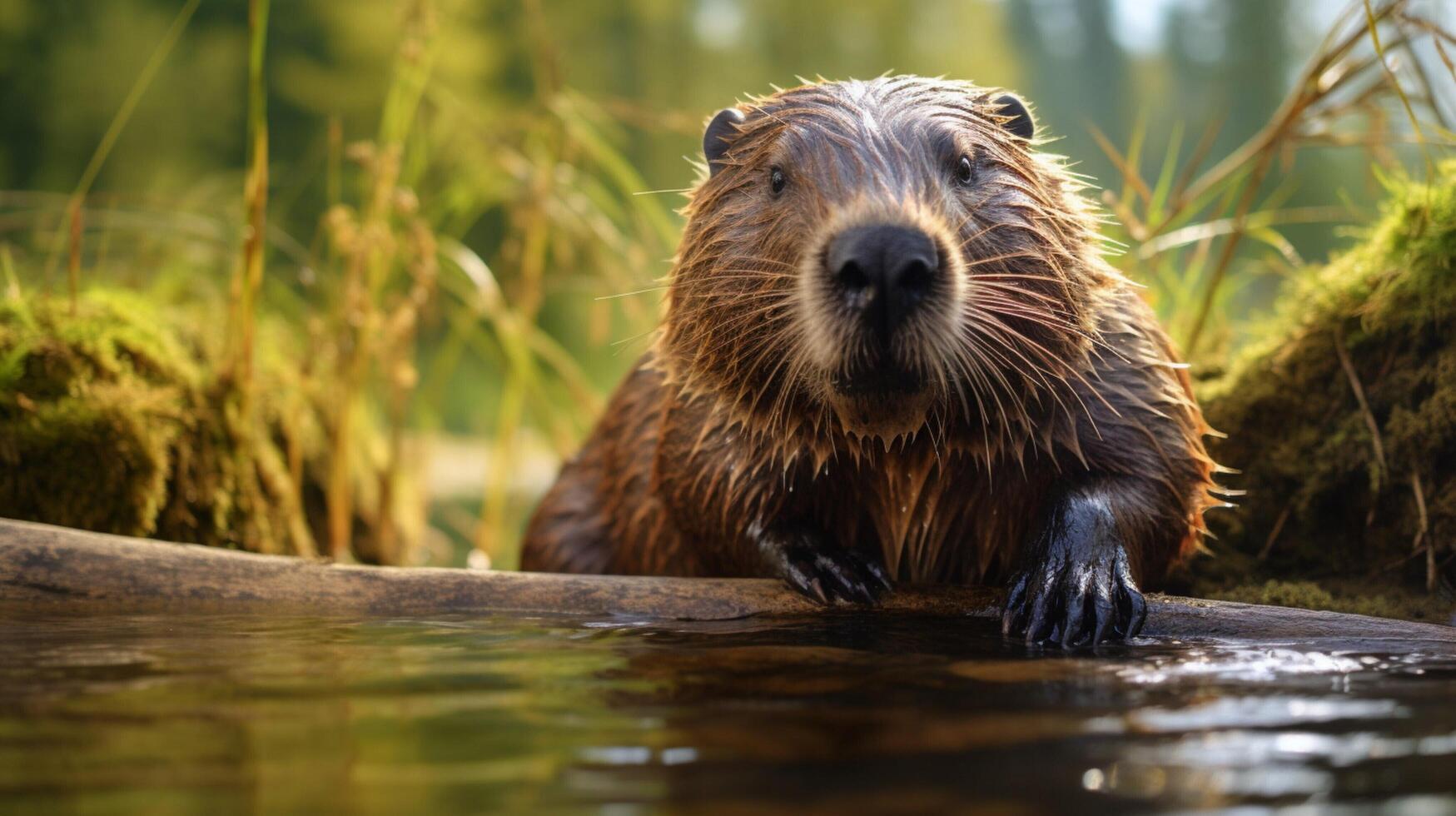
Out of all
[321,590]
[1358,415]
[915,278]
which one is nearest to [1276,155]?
[1358,415]

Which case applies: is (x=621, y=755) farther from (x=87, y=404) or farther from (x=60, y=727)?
(x=87, y=404)

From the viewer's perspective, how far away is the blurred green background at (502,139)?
5051 millimetres

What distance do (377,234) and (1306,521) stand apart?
121 inches

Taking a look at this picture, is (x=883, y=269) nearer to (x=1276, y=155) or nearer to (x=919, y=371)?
(x=919, y=371)

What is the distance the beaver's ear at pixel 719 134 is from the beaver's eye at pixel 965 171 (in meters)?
0.58

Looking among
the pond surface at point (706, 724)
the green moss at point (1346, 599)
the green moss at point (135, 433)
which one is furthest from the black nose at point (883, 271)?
the green moss at point (135, 433)

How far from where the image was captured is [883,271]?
7.48 ft

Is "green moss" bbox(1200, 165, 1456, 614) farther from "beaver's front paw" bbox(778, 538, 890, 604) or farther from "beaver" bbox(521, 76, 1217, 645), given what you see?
"beaver's front paw" bbox(778, 538, 890, 604)

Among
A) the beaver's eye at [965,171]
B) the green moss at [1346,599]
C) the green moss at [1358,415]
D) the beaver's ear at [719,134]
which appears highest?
the beaver's ear at [719,134]

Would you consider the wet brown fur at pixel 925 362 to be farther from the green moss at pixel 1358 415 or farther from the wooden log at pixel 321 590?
the green moss at pixel 1358 415

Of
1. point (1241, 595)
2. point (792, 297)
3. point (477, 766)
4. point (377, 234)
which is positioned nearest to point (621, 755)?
point (477, 766)

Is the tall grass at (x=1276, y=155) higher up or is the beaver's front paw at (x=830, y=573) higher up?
the tall grass at (x=1276, y=155)

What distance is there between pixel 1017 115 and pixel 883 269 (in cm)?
93

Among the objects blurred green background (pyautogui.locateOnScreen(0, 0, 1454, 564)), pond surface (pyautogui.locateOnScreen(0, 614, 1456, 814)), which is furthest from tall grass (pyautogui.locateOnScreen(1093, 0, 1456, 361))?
pond surface (pyautogui.locateOnScreen(0, 614, 1456, 814))
